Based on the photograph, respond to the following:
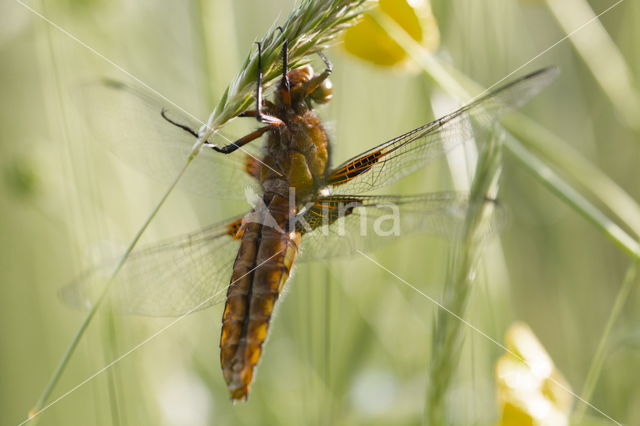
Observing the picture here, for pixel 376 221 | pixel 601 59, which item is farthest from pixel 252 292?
pixel 601 59

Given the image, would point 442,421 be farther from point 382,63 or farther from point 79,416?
point 79,416

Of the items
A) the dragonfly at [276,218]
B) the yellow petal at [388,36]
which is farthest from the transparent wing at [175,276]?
the yellow petal at [388,36]

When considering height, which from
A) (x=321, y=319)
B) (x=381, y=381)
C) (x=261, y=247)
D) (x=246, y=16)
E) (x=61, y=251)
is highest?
(x=246, y=16)

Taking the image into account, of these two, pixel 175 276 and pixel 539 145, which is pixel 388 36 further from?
pixel 175 276

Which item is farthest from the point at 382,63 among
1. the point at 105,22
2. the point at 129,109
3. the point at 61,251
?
the point at 61,251

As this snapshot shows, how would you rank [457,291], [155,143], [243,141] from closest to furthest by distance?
[457,291]
[243,141]
[155,143]

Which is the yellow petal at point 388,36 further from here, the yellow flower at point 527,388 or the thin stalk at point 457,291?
the yellow flower at point 527,388
